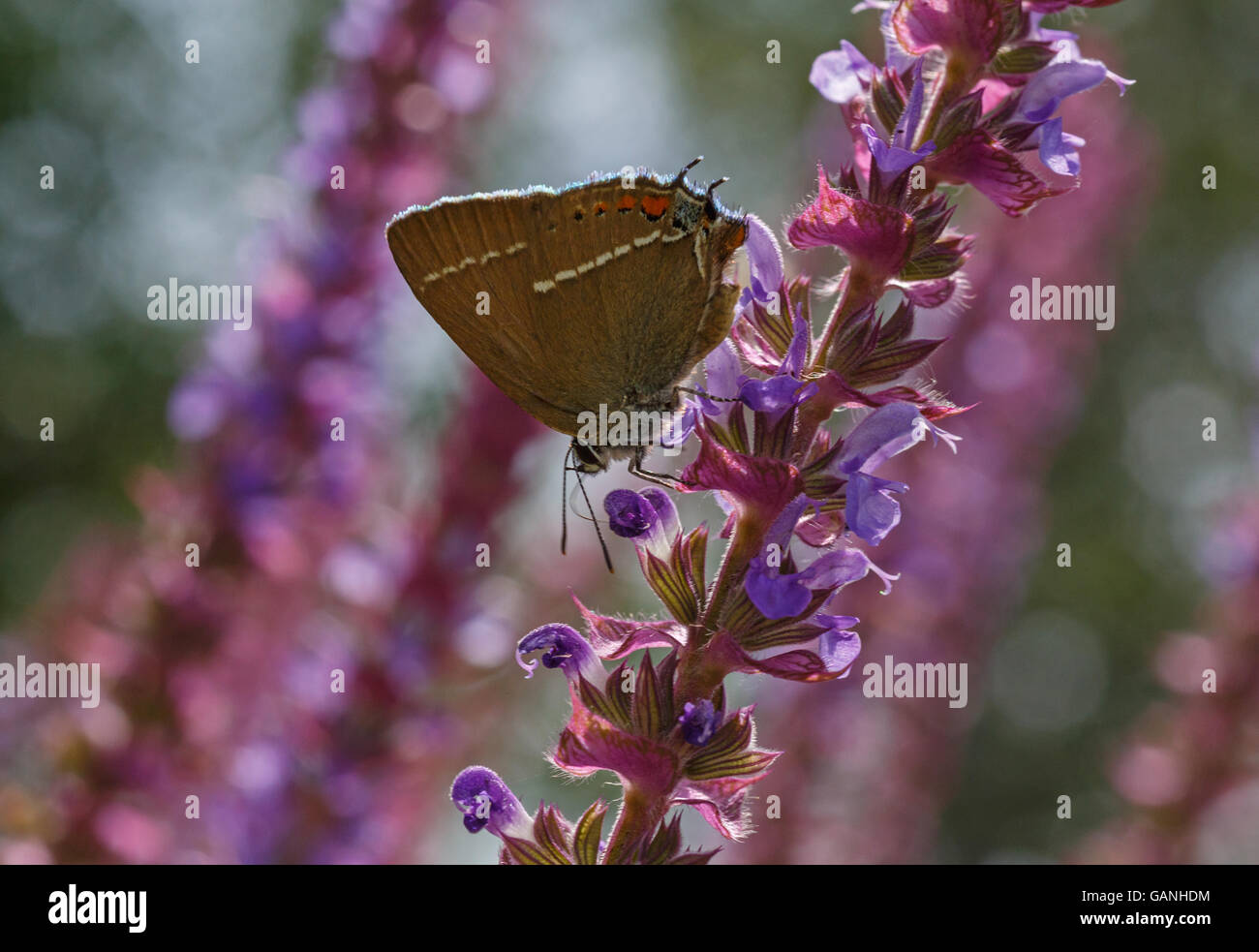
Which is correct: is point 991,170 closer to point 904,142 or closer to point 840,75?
point 904,142

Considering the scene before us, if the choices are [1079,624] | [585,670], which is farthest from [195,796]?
[1079,624]

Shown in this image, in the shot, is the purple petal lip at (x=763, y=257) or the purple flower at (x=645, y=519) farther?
the purple petal lip at (x=763, y=257)

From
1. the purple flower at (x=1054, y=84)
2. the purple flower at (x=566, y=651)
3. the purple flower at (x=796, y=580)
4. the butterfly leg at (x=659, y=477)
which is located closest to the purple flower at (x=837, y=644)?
the purple flower at (x=796, y=580)

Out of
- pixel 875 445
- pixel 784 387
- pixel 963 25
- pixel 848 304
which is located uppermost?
pixel 963 25

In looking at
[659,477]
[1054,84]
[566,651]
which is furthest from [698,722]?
[1054,84]

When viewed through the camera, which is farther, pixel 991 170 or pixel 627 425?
pixel 627 425

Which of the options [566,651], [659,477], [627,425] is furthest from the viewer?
[627,425]

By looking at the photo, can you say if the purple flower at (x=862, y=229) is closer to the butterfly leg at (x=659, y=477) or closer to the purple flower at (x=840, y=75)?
the purple flower at (x=840, y=75)
